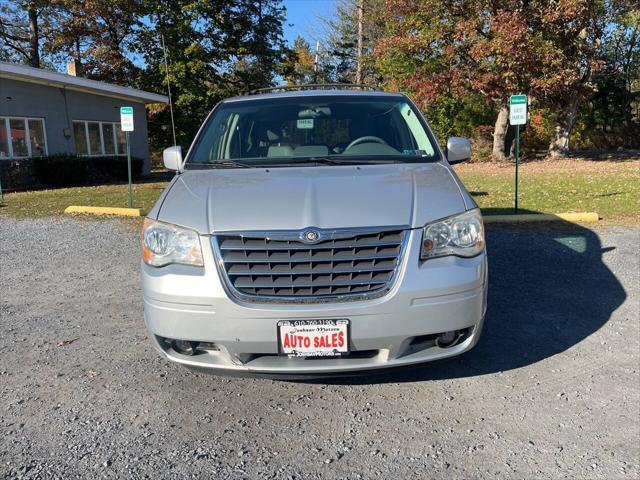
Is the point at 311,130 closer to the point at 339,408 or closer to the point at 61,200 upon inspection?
the point at 339,408

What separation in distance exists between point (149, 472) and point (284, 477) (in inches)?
24.8

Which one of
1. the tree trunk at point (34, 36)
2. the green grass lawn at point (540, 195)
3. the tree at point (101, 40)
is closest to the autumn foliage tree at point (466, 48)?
the green grass lawn at point (540, 195)

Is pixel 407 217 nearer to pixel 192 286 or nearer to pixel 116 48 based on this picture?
pixel 192 286

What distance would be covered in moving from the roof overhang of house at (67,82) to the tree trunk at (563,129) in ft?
59.1

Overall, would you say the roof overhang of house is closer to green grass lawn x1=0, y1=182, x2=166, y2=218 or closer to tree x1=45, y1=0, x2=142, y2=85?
green grass lawn x1=0, y1=182, x2=166, y2=218

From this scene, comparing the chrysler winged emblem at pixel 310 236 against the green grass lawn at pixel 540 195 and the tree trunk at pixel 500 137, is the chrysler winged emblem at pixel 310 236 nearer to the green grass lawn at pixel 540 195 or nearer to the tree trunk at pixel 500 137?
the green grass lawn at pixel 540 195

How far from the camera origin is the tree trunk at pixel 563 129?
22.0 meters

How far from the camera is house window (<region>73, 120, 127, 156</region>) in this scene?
804 inches

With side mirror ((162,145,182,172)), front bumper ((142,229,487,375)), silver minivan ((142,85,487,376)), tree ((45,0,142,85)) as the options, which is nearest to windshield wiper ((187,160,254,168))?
side mirror ((162,145,182,172))

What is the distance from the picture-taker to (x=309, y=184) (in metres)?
3.02

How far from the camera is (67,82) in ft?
60.6

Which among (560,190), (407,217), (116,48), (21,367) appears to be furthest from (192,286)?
(116,48)

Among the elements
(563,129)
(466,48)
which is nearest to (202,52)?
(466,48)

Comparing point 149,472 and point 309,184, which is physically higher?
point 309,184
